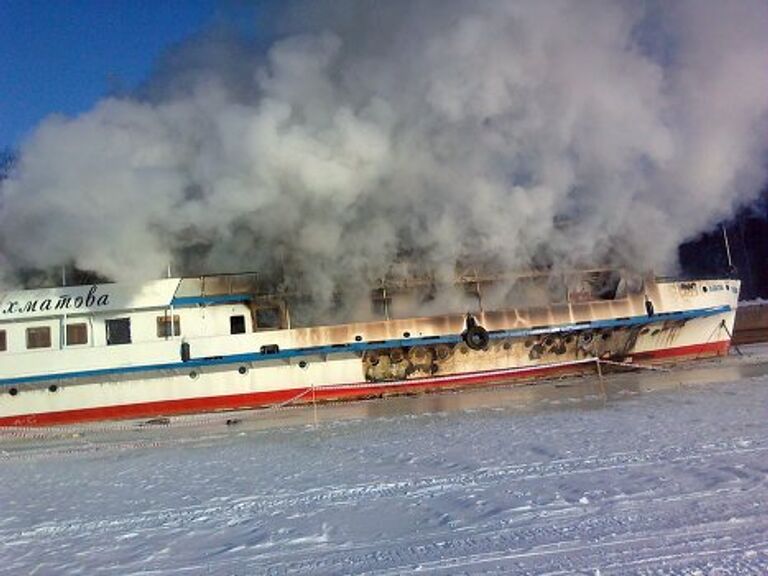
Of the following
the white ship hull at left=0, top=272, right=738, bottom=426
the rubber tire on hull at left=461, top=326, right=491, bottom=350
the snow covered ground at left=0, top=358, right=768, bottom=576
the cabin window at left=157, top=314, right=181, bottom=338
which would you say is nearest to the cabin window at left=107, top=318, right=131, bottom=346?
the white ship hull at left=0, top=272, right=738, bottom=426

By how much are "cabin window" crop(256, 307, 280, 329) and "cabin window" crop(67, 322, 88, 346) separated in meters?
4.89

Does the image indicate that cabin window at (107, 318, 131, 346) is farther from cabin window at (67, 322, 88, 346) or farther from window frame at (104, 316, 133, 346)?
cabin window at (67, 322, 88, 346)

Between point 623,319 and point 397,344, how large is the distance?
691 cm

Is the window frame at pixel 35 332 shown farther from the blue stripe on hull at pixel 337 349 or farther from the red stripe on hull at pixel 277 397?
the red stripe on hull at pixel 277 397

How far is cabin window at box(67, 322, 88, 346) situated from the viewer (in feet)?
56.4

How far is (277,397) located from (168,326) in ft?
12.2

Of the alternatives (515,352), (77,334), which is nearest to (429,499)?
(515,352)

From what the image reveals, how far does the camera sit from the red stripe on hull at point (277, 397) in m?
16.5

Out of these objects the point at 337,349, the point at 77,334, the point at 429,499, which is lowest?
the point at 429,499

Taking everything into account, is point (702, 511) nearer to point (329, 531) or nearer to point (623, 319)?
point (329, 531)

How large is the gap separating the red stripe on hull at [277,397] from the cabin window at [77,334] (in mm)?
1939

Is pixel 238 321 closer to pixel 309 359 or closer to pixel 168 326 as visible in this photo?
pixel 168 326

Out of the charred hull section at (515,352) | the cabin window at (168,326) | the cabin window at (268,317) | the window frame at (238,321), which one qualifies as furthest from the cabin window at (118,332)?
the charred hull section at (515,352)

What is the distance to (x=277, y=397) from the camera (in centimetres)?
1714
